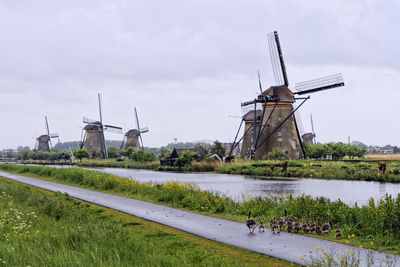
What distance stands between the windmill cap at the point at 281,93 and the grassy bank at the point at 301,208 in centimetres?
3394

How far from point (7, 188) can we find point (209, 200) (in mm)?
11034

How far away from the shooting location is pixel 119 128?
10744cm

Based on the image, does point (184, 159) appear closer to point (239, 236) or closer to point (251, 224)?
point (251, 224)

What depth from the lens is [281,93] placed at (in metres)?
55.0

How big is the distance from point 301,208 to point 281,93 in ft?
140

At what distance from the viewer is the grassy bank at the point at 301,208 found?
10352mm

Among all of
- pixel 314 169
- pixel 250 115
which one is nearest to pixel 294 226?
pixel 314 169

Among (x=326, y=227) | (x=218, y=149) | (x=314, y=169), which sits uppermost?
(x=218, y=149)

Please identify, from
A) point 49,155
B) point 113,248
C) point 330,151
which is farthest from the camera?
point 49,155

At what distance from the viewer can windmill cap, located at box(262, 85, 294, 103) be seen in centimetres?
5472

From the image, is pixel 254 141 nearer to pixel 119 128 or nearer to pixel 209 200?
pixel 209 200

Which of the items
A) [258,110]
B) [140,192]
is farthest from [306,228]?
[258,110]

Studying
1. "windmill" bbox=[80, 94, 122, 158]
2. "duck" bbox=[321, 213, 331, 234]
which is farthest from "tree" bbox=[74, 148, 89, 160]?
"duck" bbox=[321, 213, 331, 234]

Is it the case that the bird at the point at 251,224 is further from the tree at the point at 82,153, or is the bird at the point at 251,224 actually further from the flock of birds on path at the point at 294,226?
the tree at the point at 82,153
